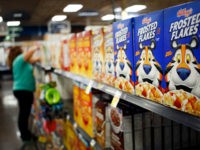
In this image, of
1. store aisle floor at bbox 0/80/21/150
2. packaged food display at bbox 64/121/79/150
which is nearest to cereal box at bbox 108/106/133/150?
packaged food display at bbox 64/121/79/150

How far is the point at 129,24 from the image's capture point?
1.39 m

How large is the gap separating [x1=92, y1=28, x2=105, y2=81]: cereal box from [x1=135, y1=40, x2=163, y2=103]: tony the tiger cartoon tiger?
60 centimetres

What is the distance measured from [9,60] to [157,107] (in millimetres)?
4433

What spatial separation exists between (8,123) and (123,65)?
5.45 metres

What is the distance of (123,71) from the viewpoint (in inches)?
60.7

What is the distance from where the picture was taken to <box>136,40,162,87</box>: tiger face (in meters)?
1.19

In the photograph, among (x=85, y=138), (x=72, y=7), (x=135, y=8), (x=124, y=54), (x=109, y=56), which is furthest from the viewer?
(x=72, y=7)

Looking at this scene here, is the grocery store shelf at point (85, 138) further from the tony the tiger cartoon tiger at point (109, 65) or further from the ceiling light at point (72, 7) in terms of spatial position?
the ceiling light at point (72, 7)

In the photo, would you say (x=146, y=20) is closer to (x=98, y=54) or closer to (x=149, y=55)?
(x=149, y=55)

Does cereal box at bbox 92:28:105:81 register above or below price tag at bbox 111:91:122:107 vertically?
above

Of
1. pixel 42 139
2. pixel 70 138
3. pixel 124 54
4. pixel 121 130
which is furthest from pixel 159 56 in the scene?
pixel 42 139

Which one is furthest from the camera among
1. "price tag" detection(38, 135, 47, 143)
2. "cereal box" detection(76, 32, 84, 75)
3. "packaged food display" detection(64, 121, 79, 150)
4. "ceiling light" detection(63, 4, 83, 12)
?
"price tag" detection(38, 135, 47, 143)

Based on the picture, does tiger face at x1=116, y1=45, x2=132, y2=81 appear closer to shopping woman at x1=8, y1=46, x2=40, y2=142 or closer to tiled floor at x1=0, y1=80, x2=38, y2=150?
shopping woman at x1=8, y1=46, x2=40, y2=142

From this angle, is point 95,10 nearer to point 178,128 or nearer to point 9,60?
point 178,128
